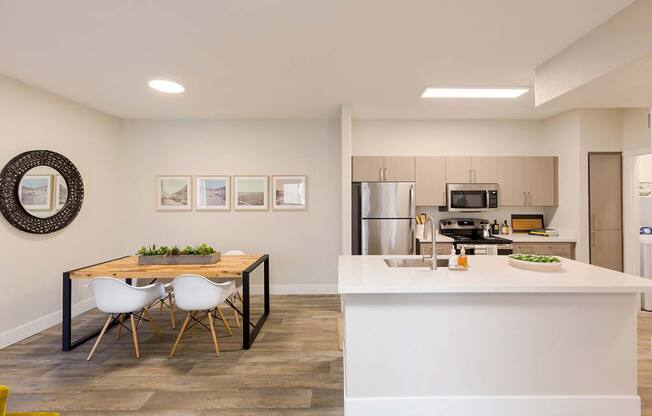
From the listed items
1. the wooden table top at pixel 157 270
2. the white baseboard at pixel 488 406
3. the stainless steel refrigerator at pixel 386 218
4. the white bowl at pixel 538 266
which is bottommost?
the white baseboard at pixel 488 406

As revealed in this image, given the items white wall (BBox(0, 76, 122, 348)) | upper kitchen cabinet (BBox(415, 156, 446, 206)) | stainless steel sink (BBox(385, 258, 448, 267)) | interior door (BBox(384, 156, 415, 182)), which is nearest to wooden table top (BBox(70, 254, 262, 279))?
white wall (BBox(0, 76, 122, 348))

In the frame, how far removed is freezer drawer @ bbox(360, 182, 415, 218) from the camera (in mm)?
4367

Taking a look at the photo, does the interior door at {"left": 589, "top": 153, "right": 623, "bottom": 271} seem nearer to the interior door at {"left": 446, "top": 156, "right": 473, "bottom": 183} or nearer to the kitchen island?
the interior door at {"left": 446, "top": 156, "right": 473, "bottom": 183}

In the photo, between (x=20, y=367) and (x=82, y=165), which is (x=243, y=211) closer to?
(x=82, y=165)

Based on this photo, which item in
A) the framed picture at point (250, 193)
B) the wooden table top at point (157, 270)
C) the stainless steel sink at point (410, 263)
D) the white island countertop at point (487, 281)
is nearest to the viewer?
the white island countertop at point (487, 281)

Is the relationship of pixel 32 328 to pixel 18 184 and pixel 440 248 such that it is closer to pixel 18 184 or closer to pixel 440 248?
pixel 18 184

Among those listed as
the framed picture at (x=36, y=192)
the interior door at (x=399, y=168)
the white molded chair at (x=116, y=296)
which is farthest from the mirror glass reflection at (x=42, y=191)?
the interior door at (x=399, y=168)

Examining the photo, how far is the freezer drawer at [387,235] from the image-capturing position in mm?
4352

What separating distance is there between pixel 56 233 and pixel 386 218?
393 centimetres

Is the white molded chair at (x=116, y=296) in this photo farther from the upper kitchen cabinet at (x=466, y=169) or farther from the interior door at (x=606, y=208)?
the interior door at (x=606, y=208)

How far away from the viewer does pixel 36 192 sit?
3553 mm

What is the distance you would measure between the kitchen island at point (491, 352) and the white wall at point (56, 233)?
3.46 metres

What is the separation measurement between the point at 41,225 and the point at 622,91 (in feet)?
18.5

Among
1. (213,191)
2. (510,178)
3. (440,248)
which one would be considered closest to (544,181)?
(510,178)
